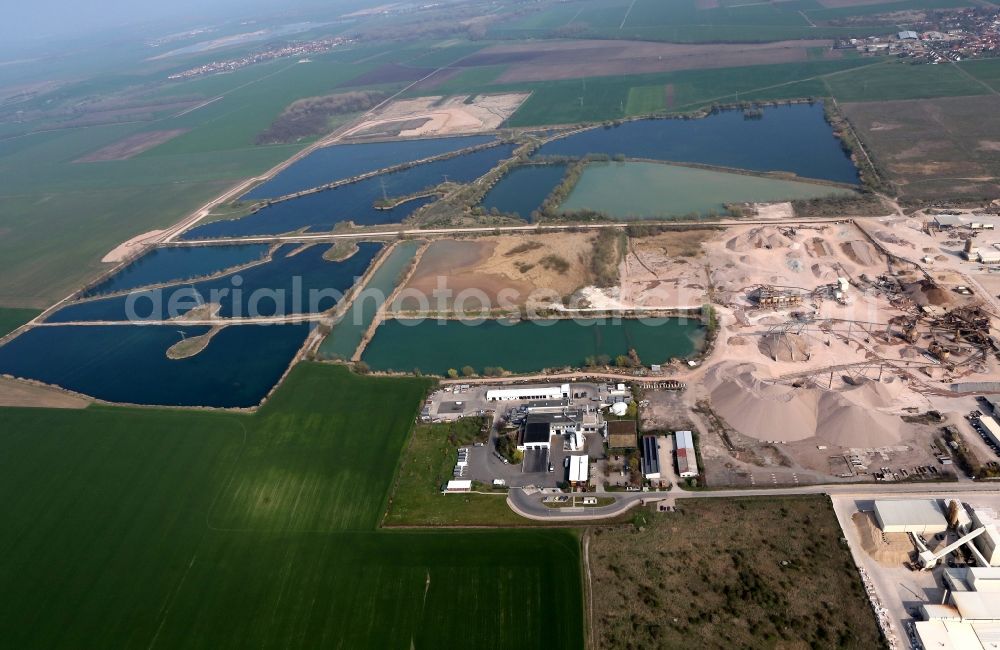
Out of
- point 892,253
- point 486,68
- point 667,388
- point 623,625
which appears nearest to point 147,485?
point 623,625

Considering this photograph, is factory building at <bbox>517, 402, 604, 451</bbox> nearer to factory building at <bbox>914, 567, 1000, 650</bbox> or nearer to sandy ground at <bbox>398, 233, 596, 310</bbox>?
sandy ground at <bbox>398, 233, 596, 310</bbox>

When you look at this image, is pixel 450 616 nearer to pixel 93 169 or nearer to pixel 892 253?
pixel 892 253

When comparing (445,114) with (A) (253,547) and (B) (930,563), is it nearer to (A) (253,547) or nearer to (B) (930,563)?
(A) (253,547)

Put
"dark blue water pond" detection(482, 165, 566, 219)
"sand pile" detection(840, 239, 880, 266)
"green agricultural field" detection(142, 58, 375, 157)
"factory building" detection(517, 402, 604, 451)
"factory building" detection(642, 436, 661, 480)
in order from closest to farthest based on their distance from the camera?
"factory building" detection(642, 436, 661, 480)
"factory building" detection(517, 402, 604, 451)
"sand pile" detection(840, 239, 880, 266)
"dark blue water pond" detection(482, 165, 566, 219)
"green agricultural field" detection(142, 58, 375, 157)

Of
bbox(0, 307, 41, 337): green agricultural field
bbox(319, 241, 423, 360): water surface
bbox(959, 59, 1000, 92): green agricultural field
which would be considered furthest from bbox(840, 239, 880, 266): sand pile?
bbox(0, 307, 41, 337): green agricultural field

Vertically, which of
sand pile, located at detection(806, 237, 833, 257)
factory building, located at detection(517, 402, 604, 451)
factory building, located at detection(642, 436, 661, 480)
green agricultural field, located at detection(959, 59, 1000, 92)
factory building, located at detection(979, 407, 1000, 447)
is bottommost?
factory building, located at detection(642, 436, 661, 480)

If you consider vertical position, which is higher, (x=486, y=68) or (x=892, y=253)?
(x=486, y=68)
